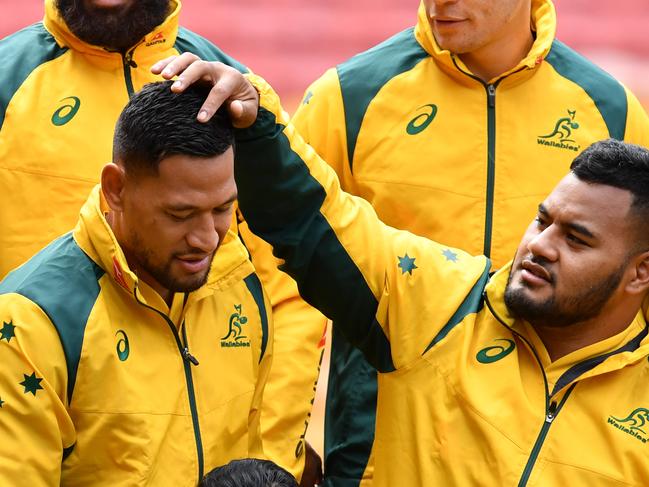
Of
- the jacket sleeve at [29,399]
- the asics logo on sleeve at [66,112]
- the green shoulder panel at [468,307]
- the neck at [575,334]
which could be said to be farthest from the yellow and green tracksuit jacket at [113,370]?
the neck at [575,334]

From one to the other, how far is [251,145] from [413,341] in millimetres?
591

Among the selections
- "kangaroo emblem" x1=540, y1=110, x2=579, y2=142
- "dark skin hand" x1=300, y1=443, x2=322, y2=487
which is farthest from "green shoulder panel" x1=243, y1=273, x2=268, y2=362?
"kangaroo emblem" x1=540, y1=110, x2=579, y2=142

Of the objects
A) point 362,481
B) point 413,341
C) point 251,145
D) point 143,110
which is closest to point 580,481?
point 413,341

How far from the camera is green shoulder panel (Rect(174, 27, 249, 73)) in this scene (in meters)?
4.12

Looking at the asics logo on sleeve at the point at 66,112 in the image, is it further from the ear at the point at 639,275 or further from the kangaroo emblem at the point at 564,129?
the ear at the point at 639,275

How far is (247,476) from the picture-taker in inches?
131

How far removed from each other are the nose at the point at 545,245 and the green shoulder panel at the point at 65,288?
0.96m

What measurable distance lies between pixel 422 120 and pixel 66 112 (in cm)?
92

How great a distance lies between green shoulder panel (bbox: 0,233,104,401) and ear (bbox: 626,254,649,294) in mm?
1218

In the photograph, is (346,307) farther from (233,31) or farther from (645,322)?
(233,31)

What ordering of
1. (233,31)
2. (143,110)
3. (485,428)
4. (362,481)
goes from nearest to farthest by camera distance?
1. (143,110)
2. (485,428)
3. (362,481)
4. (233,31)

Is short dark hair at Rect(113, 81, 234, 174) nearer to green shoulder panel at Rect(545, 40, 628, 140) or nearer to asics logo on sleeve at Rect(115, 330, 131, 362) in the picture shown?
asics logo on sleeve at Rect(115, 330, 131, 362)

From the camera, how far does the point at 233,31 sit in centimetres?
815

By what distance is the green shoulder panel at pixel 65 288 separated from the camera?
10.5ft
